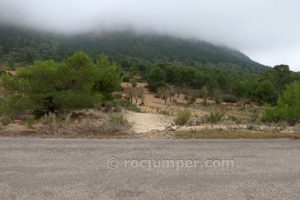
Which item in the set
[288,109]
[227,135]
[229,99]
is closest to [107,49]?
[229,99]

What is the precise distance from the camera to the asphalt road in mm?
7188

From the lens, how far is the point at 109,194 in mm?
7000

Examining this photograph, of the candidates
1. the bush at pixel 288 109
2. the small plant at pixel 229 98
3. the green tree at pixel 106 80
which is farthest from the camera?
the small plant at pixel 229 98

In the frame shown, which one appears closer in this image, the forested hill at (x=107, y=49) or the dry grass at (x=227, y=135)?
the dry grass at (x=227, y=135)

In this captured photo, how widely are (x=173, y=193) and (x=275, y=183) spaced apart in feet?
7.52

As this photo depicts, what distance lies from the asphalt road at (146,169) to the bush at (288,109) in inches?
383

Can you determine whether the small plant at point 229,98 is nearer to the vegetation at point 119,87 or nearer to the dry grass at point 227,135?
the vegetation at point 119,87

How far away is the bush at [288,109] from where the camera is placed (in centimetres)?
2192

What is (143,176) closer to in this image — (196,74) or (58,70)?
(58,70)

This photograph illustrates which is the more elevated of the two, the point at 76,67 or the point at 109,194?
the point at 76,67

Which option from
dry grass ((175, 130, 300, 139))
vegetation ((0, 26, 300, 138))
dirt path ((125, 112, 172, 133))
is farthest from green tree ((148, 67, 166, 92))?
dry grass ((175, 130, 300, 139))

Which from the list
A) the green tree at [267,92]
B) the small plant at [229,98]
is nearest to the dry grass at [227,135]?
the green tree at [267,92]

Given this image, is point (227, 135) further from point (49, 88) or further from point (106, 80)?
point (106, 80)

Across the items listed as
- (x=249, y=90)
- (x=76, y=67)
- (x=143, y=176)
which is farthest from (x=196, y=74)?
(x=143, y=176)
